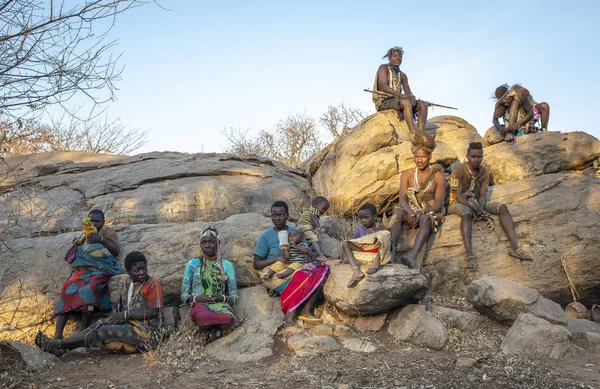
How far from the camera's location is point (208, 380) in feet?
14.8

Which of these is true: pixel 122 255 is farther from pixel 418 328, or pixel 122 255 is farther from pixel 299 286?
pixel 418 328

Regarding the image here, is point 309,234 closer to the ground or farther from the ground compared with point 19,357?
farther from the ground

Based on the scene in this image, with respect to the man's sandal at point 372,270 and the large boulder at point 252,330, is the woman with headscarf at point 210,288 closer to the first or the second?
the large boulder at point 252,330

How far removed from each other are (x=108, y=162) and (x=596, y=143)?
880 centimetres

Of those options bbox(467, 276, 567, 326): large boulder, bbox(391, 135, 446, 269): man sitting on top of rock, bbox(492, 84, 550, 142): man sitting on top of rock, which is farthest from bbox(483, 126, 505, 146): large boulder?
bbox(467, 276, 567, 326): large boulder

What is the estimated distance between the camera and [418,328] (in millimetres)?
5355

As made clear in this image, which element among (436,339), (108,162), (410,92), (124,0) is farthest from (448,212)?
(108,162)

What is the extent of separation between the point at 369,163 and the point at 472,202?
2.18 meters

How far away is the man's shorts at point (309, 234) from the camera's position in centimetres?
655

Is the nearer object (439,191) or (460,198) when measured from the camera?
(439,191)

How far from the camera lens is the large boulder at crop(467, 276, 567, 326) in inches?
215

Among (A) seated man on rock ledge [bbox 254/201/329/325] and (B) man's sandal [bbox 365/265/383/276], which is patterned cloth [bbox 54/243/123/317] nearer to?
(A) seated man on rock ledge [bbox 254/201/329/325]

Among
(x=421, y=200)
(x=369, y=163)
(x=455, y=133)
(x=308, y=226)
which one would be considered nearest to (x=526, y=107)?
(x=455, y=133)

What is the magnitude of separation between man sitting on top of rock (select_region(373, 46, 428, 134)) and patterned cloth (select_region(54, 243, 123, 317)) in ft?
18.1
